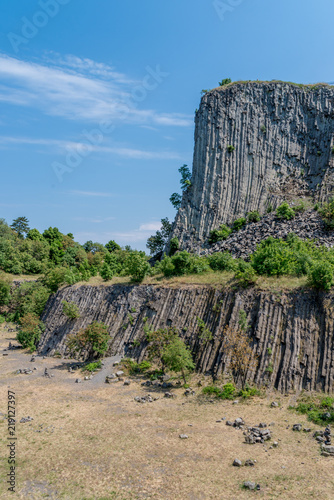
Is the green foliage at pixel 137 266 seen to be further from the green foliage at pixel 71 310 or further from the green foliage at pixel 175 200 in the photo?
the green foliage at pixel 175 200

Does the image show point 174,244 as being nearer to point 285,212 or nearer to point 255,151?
point 285,212

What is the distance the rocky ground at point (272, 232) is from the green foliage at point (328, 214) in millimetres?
496

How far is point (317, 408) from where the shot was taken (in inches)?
669

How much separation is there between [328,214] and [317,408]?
2623 cm

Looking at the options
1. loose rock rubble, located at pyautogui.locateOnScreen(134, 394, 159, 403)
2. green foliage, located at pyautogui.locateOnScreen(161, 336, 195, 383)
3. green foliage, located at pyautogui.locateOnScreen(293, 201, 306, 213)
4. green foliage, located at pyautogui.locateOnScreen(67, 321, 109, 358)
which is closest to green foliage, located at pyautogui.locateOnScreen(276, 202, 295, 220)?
green foliage, located at pyautogui.locateOnScreen(293, 201, 306, 213)

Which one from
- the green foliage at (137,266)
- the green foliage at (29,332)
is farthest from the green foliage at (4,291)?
the green foliage at (137,266)

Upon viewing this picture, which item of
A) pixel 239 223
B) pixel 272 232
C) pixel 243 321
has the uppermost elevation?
pixel 239 223

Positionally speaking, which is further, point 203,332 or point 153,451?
point 203,332

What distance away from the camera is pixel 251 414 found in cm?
1730

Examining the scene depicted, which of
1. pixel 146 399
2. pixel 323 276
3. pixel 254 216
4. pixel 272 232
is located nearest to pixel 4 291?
pixel 254 216

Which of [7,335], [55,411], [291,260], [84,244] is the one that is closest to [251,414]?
Result: [55,411]

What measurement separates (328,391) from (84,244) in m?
78.1

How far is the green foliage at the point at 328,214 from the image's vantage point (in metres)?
36.9

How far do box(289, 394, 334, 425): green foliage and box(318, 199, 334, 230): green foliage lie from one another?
78.0 feet
